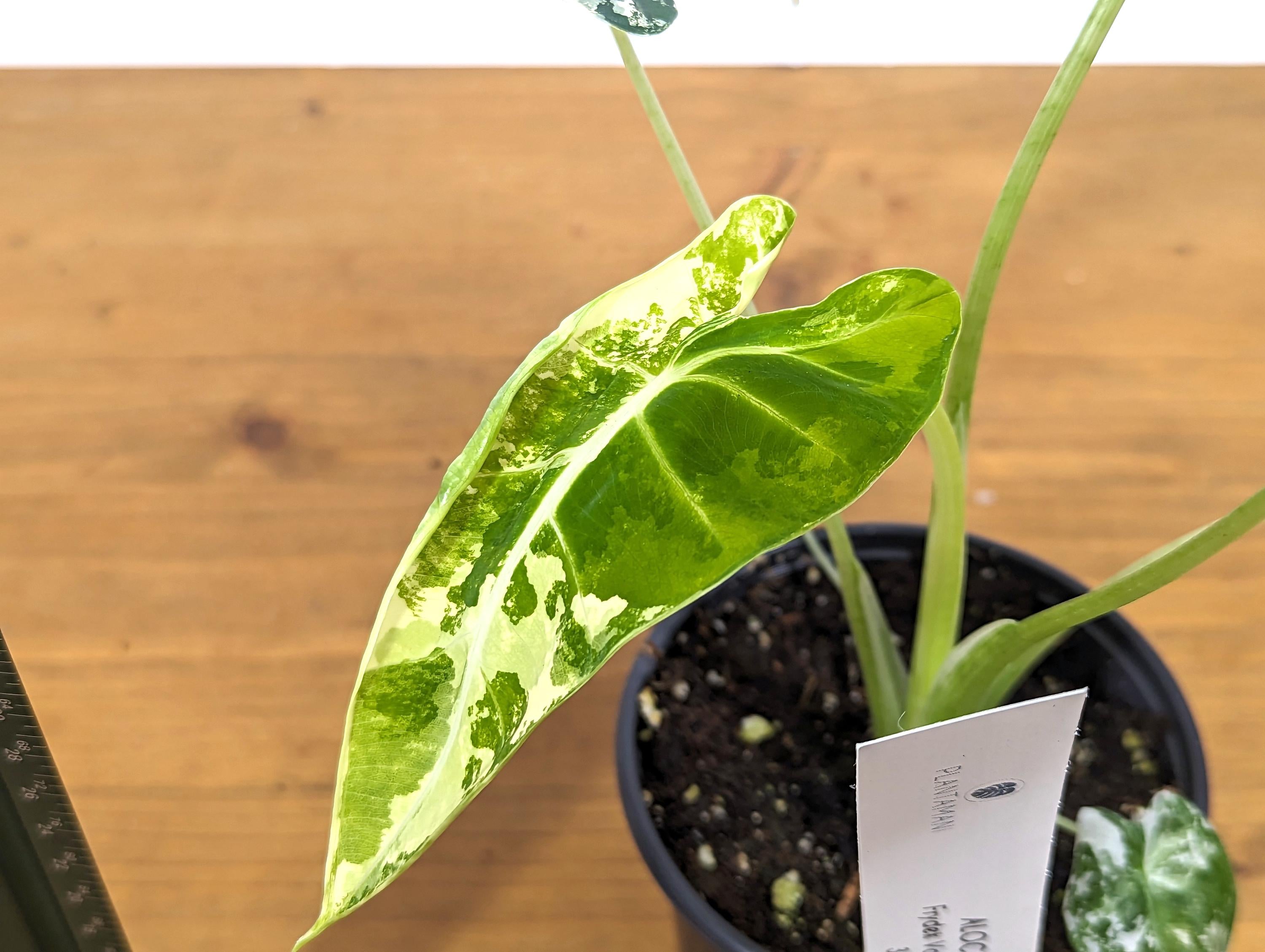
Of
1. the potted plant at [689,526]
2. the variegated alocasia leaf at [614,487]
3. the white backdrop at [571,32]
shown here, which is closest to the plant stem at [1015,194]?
the potted plant at [689,526]

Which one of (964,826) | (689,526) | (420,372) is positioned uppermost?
(689,526)

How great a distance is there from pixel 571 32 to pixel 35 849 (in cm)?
99

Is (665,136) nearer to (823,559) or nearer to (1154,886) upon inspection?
(823,559)

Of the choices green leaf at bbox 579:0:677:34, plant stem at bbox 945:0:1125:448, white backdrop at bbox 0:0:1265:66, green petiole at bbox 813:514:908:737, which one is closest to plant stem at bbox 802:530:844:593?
green petiole at bbox 813:514:908:737

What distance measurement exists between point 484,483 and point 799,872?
251 millimetres

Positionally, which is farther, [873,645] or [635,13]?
[873,645]

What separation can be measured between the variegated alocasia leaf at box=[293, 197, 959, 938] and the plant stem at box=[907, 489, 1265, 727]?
11 cm

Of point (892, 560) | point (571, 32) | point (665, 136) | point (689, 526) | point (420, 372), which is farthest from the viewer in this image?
point (571, 32)

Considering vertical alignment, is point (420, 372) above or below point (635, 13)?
below

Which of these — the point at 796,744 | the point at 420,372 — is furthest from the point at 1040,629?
the point at 420,372

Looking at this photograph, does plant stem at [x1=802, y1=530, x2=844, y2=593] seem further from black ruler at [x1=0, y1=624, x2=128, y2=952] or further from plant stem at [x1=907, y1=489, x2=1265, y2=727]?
black ruler at [x1=0, y1=624, x2=128, y2=952]

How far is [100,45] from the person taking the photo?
1058 mm

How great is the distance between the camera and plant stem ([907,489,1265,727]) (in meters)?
0.30

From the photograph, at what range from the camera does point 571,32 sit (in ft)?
3.57
